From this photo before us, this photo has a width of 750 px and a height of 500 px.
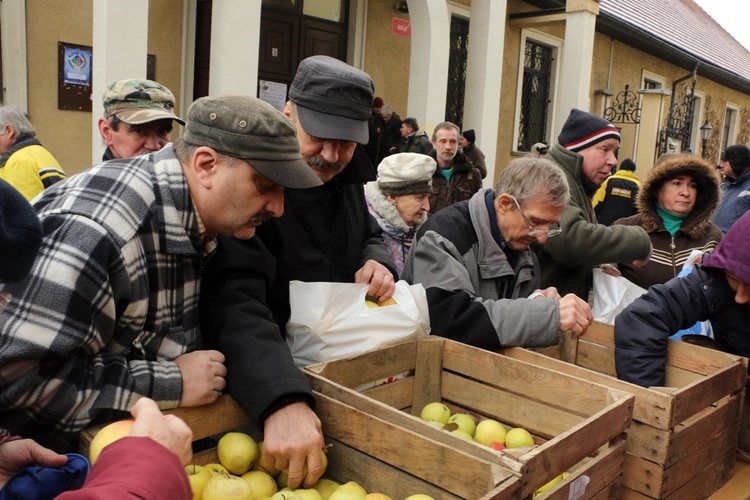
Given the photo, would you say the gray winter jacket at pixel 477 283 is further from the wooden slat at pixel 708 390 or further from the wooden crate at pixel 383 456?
the wooden crate at pixel 383 456

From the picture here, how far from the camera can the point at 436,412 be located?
2.17 m

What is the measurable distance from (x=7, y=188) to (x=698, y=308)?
93.2 inches

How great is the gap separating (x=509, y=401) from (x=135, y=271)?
127cm

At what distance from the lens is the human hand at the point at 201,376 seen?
1.58m

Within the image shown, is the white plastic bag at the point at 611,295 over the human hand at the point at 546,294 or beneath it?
beneath

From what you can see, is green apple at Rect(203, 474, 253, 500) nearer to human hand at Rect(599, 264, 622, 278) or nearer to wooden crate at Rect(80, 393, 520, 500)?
wooden crate at Rect(80, 393, 520, 500)

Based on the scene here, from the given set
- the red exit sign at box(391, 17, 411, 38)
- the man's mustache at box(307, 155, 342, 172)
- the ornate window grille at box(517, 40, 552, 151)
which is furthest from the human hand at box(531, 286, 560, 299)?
the ornate window grille at box(517, 40, 552, 151)

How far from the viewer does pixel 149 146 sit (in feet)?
10.0

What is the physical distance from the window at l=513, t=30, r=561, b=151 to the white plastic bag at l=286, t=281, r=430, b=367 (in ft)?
35.7

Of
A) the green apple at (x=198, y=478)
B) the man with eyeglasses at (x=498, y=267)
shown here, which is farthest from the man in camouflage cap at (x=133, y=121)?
the green apple at (x=198, y=478)

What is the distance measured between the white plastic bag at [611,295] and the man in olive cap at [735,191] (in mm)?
3799

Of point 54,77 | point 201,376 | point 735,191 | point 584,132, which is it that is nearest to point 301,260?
point 201,376

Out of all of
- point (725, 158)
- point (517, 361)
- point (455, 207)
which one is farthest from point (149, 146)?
point (725, 158)

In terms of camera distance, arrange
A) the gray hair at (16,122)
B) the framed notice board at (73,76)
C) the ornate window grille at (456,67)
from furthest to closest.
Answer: the ornate window grille at (456,67) < the framed notice board at (73,76) < the gray hair at (16,122)
